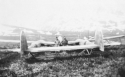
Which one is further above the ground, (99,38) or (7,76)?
(99,38)

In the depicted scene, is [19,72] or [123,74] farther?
[19,72]

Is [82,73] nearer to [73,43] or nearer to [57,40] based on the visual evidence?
[57,40]

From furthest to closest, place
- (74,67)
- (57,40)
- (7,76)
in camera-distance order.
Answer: (57,40) < (74,67) < (7,76)

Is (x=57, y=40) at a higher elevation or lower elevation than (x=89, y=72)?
higher

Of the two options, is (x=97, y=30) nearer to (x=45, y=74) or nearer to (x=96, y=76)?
(x=96, y=76)

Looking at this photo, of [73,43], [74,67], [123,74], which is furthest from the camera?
[73,43]

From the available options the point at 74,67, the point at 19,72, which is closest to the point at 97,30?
the point at 74,67

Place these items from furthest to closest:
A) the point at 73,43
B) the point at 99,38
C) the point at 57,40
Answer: the point at 73,43 < the point at 57,40 < the point at 99,38

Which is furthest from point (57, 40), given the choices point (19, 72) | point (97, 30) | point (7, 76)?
point (7, 76)

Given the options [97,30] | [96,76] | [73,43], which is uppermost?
[97,30]
